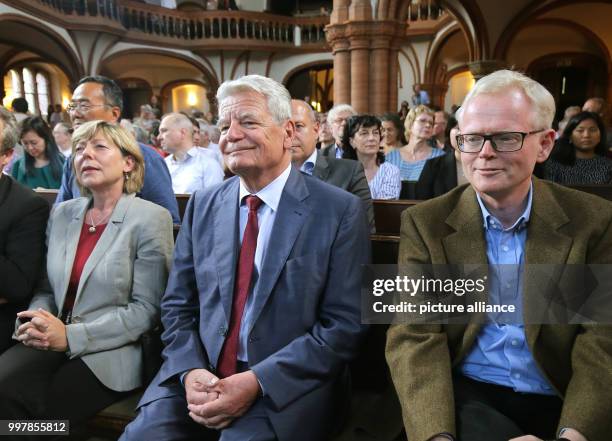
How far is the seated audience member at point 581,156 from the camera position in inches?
169

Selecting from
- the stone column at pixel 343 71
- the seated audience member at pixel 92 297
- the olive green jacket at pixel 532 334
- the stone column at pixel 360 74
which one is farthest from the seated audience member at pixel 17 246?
the stone column at pixel 343 71

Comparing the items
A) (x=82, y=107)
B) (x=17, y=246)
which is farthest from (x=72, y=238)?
(x=82, y=107)

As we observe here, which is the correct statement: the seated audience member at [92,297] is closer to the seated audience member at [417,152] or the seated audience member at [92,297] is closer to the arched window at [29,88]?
the seated audience member at [417,152]

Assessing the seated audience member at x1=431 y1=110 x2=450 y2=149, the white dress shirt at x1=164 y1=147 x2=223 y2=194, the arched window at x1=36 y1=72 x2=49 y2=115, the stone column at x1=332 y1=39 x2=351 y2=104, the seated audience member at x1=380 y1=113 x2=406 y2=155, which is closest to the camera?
the white dress shirt at x1=164 y1=147 x2=223 y2=194

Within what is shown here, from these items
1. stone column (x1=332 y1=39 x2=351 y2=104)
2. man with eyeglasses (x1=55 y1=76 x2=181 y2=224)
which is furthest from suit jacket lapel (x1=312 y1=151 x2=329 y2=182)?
stone column (x1=332 y1=39 x2=351 y2=104)

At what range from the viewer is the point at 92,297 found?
2.06 m

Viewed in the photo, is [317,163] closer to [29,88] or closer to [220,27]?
[220,27]

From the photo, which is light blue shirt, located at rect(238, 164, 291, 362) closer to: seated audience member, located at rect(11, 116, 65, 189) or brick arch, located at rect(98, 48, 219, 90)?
seated audience member, located at rect(11, 116, 65, 189)

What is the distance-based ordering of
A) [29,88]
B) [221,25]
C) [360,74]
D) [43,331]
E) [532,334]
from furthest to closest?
[29,88], [221,25], [360,74], [43,331], [532,334]

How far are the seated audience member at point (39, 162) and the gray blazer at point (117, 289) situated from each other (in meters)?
3.13

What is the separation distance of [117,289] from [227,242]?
1.77 ft

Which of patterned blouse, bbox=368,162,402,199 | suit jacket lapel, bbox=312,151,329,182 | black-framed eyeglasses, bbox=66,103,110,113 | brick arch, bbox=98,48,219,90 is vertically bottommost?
patterned blouse, bbox=368,162,402,199

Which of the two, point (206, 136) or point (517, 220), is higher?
point (206, 136)

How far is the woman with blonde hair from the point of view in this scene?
4.61m
